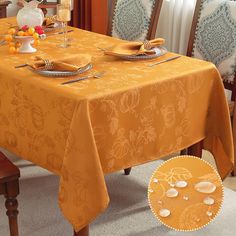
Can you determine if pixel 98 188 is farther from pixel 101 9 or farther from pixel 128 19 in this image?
pixel 101 9

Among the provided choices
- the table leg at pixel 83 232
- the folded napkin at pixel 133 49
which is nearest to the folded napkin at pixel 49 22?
the folded napkin at pixel 133 49

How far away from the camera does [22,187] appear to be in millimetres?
2857

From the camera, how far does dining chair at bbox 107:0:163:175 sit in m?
3.22

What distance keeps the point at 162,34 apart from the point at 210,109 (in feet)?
5.89

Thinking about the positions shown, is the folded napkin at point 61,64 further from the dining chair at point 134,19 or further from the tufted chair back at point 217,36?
the dining chair at point 134,19

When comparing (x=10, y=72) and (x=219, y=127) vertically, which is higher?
(x=10, y=72)

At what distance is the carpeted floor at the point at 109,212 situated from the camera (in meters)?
2.48

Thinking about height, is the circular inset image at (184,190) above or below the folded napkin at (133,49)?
below

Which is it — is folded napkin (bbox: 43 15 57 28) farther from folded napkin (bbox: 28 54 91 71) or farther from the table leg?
the table leg

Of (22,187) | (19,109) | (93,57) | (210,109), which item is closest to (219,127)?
(210,109)

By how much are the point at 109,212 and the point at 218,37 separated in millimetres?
1102

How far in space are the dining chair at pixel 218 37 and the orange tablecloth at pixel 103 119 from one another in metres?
0.54

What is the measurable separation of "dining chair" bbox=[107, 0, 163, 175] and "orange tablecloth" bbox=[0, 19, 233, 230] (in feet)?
2.81

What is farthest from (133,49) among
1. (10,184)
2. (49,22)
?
(10,184)
